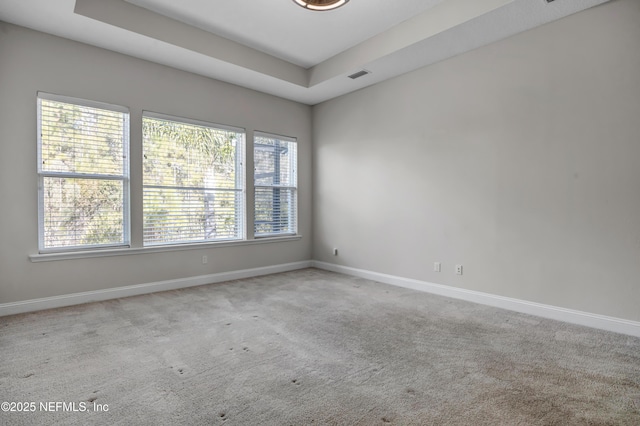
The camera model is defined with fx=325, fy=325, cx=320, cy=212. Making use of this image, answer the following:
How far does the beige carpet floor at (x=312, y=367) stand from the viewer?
179 cm

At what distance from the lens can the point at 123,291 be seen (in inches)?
157

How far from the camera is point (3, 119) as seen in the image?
10.8 feet

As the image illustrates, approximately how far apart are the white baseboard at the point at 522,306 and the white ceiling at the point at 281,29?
9.44 ft

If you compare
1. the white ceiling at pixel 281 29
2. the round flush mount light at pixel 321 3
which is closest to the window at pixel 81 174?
the white ceiling at pixel 281 29

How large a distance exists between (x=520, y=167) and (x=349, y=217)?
8.53 ft

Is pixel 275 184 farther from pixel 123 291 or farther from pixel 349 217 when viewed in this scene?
pixel 123 291

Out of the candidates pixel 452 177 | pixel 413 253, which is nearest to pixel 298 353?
pixel 413 253

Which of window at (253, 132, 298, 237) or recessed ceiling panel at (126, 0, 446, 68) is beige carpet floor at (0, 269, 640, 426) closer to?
window at (253, 132, 298, 237)

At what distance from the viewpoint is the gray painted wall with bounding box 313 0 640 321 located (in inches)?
115

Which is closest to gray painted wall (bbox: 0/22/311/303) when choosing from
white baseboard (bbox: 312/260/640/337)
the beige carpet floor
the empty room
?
the empty room

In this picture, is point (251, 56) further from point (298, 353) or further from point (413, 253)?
point (298, 353)

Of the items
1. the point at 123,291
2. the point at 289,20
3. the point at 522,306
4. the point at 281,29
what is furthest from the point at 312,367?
the point at 281,29

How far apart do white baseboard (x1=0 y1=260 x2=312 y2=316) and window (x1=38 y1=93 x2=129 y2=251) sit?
559 millimetres

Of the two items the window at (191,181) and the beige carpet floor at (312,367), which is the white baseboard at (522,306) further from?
the window at (191,181)
